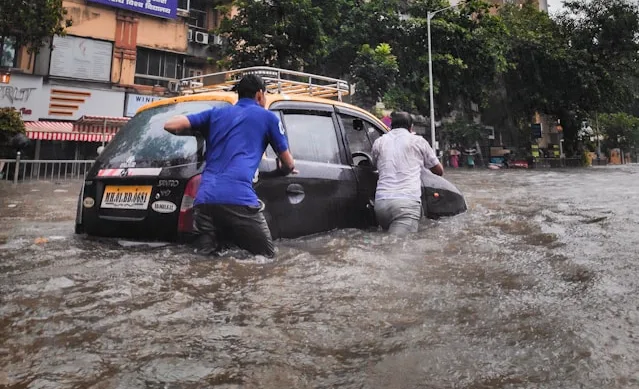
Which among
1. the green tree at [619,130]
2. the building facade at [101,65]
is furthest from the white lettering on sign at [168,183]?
the green tree at [619,130]

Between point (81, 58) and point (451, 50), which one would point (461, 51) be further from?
point (81, 58)

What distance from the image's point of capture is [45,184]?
35.2 feet

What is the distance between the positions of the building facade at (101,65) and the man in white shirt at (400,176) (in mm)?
13610

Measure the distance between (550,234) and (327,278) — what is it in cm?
274

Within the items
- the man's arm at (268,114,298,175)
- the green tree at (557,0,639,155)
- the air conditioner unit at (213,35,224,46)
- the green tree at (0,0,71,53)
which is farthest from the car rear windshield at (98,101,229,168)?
the green tree at (557,0,639,155)

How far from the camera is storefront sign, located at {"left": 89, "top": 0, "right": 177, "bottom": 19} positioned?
1697 centimetres

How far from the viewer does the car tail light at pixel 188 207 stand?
2.95 meters

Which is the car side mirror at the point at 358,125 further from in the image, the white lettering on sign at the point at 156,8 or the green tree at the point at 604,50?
the green tree at the point at 604,50

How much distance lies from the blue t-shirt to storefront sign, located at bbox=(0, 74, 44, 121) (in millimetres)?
15158

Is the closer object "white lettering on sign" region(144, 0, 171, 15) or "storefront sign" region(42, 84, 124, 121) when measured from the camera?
"storefront sign" region(42, 84, 124, 121)

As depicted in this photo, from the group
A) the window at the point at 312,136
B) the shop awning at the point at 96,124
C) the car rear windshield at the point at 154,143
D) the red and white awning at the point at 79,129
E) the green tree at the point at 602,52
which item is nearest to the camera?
the car rear windshield at the point at 154,143

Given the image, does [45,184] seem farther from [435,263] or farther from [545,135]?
[545,135]

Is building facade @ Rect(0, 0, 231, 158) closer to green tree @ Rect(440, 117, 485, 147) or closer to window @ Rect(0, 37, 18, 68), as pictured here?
window @ Rect(0, 37, 18, 68)

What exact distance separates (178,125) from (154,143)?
1.50 feet
